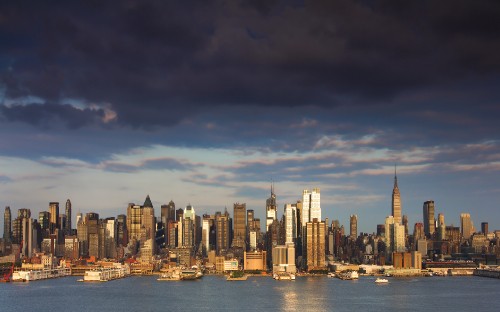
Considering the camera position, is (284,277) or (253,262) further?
(253,262)

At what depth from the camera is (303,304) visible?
287ft

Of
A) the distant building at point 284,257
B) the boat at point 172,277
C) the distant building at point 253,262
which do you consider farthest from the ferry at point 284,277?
the distant building at point 253,262

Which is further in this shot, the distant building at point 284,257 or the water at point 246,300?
the distant building at point 284,257

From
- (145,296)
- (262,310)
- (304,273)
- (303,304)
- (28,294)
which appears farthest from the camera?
(304,273)

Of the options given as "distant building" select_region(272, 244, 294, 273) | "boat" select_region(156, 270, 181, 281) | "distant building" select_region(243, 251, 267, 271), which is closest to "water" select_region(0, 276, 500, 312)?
"boat" select_region(156, 270, 181, 281)

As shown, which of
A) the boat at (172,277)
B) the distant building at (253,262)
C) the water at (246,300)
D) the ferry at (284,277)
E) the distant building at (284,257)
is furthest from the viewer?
the distant building at (253,262)

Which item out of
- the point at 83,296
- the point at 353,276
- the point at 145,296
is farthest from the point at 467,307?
the point at 353,276

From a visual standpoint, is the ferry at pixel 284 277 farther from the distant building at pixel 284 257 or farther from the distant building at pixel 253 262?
the distant building at pixel 253 262

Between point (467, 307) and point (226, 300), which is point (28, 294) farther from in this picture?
point (467, 307)

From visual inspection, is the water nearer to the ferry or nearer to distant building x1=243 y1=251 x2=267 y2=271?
the ferry

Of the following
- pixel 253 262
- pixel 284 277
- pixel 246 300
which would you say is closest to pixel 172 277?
pixel 284 277

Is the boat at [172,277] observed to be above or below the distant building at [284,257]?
below

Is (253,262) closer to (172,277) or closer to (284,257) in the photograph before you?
(284,257)

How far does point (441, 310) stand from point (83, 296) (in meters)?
48.4
